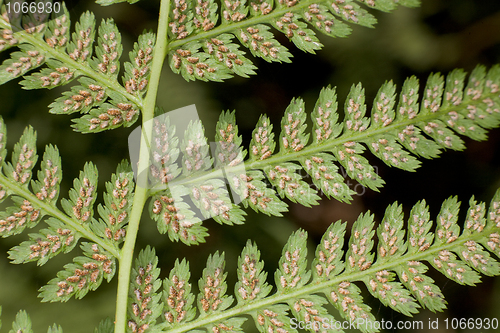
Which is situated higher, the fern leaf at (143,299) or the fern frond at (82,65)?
the fern frond at (82,65)

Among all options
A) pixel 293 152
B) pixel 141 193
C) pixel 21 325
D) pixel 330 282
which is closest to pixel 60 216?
pixel 141 193

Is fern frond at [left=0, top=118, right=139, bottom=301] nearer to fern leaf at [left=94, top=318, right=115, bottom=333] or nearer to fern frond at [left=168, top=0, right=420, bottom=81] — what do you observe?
fern leaf at [left=94, top=318, right=115, bottom=333]

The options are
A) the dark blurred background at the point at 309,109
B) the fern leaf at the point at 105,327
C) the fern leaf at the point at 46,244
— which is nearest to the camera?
the fern leaf at the point at 46,244

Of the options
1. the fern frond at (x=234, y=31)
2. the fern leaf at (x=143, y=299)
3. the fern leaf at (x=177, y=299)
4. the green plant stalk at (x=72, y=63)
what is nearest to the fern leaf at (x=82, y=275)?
the fern leaf at (x=143, y=299)

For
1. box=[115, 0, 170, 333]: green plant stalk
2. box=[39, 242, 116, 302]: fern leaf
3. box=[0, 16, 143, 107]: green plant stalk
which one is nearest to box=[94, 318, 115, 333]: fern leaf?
box=[115, 0, 170, 333]: green plant stalk

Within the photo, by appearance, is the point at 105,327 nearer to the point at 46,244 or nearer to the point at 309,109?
the point at 46,244

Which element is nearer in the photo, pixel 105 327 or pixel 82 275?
pixel 82 275

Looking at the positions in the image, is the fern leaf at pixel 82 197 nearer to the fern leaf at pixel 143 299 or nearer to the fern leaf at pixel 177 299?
the fern leaf at pixel 143 299
